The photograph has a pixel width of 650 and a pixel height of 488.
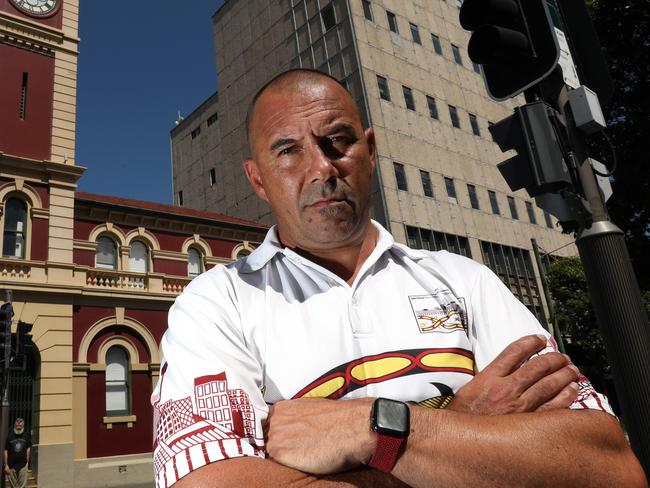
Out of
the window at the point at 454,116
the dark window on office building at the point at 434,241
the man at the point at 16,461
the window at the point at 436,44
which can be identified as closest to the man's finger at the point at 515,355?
the man at the point at 16,461

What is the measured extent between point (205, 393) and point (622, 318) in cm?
239

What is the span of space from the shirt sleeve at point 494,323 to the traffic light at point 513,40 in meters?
1.78

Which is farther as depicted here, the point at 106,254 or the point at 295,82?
the point at 106,254

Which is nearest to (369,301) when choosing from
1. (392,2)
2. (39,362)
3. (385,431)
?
(385,431)

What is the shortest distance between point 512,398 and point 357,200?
107 centimetres

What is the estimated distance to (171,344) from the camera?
6.66 ft

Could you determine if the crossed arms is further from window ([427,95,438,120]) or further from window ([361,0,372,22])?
window ([361,0,372,22])

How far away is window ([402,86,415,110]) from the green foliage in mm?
13618

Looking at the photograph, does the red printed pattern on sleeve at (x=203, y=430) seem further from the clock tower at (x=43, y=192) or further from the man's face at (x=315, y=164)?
the clock tower at (x=43, y=192)

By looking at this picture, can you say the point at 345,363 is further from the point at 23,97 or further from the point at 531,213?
the point at 531,213

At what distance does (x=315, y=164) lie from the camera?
236 centimetres

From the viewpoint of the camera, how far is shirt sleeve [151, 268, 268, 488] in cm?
174

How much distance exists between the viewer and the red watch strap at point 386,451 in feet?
5.68

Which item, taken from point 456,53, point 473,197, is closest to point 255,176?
point 473,197
